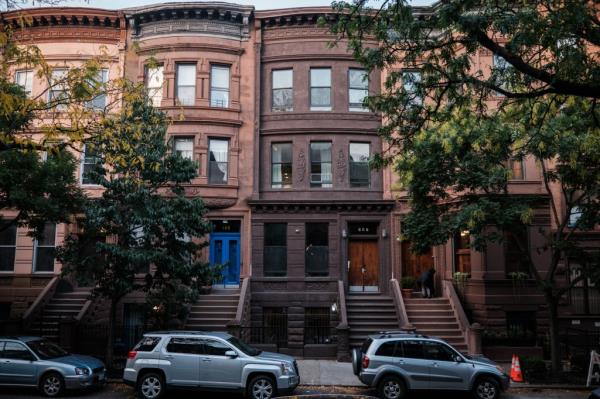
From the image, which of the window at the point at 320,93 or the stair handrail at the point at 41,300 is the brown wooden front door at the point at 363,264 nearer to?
the window at the point at 320,93

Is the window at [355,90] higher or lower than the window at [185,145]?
higher

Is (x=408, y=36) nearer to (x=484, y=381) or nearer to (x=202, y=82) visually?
(x=484, y=381)

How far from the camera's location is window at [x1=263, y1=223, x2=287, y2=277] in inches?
904

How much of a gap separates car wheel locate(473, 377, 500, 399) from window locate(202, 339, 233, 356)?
21.3ft

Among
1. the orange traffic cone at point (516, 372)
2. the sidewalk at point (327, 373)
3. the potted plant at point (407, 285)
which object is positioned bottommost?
Result: the sidewalk at point (327, 373)

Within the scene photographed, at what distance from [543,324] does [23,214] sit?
19.8 meters

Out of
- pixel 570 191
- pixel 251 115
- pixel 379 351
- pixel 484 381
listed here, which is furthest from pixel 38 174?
pixel 570 191

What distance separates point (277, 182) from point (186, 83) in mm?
6146

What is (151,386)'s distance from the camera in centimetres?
1327

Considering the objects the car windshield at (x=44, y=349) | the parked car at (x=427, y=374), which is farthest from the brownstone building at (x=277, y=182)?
the parked car at (x=427, y=374)

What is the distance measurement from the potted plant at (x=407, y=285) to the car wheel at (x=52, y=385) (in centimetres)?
A: 1376

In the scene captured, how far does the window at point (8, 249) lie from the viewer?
2325cm

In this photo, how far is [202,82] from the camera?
923 inches

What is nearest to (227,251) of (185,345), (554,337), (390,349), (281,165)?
(281,165)
